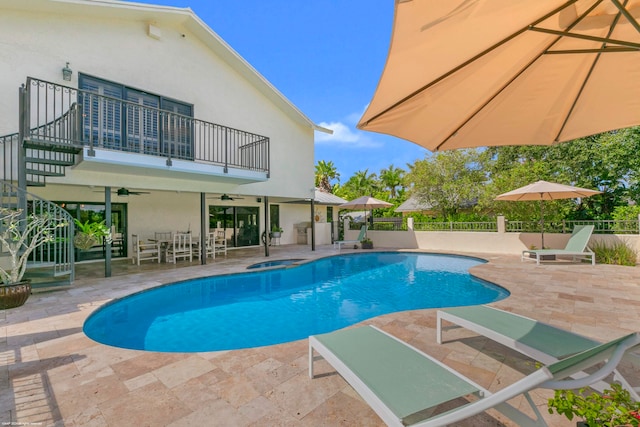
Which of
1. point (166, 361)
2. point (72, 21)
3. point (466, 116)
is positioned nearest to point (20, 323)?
point (166, 361)

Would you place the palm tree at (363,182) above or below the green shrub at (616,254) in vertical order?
above

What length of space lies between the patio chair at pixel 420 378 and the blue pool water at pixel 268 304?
2347mm

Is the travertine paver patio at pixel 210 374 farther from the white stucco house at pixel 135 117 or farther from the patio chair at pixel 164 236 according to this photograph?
the patio chair at pixel 164 236

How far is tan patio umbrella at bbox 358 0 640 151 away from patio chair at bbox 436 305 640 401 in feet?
6.84

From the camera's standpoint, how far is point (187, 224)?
45.2ft

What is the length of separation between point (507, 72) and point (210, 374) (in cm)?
416

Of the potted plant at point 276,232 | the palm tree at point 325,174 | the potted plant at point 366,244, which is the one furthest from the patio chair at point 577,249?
the palm tree at point 325,174

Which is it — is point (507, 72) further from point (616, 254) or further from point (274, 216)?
point (274, 216)

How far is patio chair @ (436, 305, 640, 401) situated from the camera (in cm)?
258

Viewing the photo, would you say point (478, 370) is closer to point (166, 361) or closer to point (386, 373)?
point (386, 373)

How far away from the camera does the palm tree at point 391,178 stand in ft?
113

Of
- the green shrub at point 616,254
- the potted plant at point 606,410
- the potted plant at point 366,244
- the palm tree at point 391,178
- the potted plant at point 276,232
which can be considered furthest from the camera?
the palm tree at point 391,178

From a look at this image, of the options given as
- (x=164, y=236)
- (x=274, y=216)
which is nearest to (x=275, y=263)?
(x=164, y=236)

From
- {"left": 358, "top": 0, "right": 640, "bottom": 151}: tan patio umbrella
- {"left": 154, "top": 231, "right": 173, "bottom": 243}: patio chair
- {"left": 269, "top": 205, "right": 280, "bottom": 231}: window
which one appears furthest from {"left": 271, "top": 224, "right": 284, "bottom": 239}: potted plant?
{"left": 358, "top": 0, "right": 640, "bottom": 151}: tan patio umbrella
